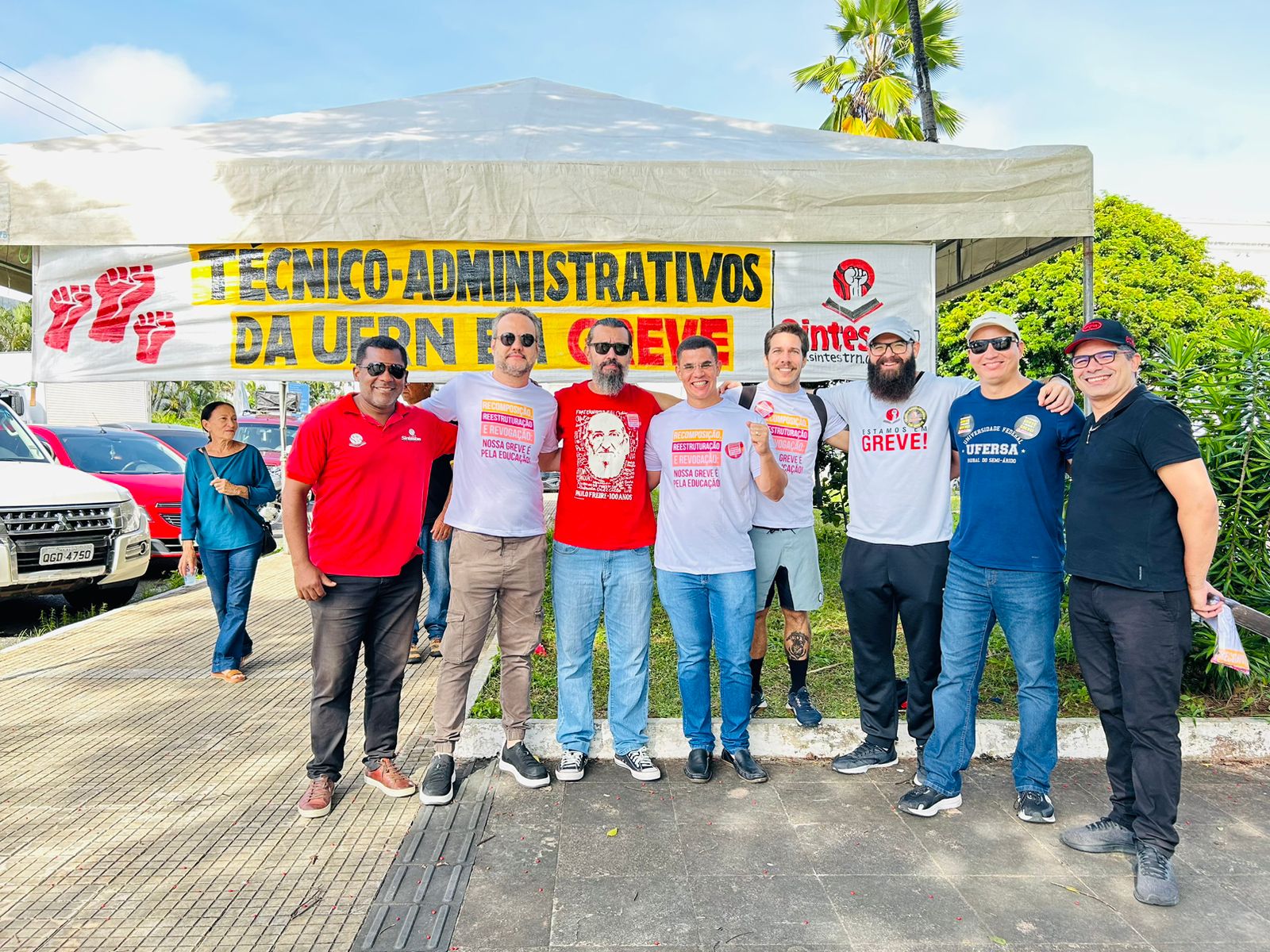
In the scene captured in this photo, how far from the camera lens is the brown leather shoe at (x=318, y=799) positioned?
370 cm

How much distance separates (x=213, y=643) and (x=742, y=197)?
543 cm

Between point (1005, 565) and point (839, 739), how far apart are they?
137 centimetres

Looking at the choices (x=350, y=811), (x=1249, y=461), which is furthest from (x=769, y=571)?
(x=1249, y=461)

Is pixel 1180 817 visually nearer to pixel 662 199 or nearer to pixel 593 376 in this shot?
pixel 593 376

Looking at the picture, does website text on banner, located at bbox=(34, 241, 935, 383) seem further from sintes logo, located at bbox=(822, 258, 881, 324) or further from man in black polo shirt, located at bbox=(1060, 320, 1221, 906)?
man in black polo shirt, located at bbox=(1060, 320, 1221, 906)

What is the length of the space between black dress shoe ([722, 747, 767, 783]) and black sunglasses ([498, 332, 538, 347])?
2.18 metres

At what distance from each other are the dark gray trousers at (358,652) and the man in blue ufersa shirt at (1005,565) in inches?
92.8

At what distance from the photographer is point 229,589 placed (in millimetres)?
5754

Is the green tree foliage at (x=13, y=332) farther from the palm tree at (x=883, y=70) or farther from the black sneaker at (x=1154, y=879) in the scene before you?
the black sneaker at (x=1154, y=879)

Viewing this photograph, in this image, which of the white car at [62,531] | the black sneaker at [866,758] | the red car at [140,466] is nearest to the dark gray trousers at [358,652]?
the black sneaker at [866,758]

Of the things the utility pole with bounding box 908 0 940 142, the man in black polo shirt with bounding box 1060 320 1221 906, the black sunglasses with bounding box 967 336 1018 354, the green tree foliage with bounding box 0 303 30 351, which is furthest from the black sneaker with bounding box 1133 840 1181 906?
the green tree foliage with bounding box 0 303 30 351

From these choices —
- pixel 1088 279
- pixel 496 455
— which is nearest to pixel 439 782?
pixel 496 455

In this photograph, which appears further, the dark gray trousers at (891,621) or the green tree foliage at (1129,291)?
the green tree foliage at (1129,291)

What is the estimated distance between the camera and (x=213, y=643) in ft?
22.6
